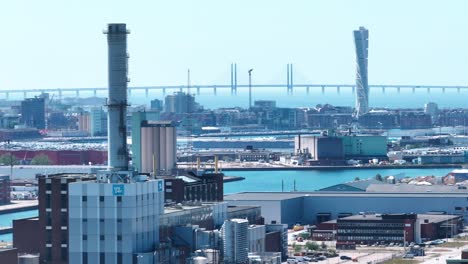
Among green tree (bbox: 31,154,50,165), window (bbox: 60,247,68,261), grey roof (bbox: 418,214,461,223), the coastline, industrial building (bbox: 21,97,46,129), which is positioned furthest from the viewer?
industrial building (bbox: 21,97,46,129)

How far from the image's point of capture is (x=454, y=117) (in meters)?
76.9

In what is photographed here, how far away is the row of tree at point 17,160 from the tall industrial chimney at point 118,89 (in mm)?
26341

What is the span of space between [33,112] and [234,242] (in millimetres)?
54113

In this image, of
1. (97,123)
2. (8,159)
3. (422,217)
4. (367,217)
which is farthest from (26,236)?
(97,123)

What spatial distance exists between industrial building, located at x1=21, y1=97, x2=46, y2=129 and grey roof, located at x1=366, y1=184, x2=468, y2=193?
38416 millimetres

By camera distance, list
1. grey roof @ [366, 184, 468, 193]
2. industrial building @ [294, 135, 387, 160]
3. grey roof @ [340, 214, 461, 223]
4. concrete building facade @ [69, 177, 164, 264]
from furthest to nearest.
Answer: industrial building @ [294, 135, 387, 160] < grey roof @ [366, 184, 468, 193] < grey roof @ [340, 214, 461, 223] < concrete building facade @ [69, 177, 164, 264]

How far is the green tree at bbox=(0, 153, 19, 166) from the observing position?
45031mm

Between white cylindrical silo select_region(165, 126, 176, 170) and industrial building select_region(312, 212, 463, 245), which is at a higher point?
white cylindrical silo select_region(165, 126, 176, 170)

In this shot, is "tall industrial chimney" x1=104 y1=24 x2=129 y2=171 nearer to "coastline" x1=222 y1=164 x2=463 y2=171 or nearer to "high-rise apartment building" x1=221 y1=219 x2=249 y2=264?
"high-rise apartment building" x1=221 y1=219 x2=249 y2=264

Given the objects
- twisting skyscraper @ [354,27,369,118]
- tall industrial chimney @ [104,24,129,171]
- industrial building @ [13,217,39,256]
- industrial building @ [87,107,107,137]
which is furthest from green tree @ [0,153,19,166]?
twisting skyscraper @ [354,27,369,118]

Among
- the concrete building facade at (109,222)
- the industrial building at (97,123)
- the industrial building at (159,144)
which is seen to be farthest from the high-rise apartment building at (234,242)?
the industrial building at (97,123)

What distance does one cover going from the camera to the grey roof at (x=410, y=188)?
31.6m

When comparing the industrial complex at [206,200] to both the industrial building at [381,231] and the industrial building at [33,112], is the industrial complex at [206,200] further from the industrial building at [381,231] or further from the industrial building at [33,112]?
the industrial building at [33,112]

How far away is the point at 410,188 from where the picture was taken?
105 ft
